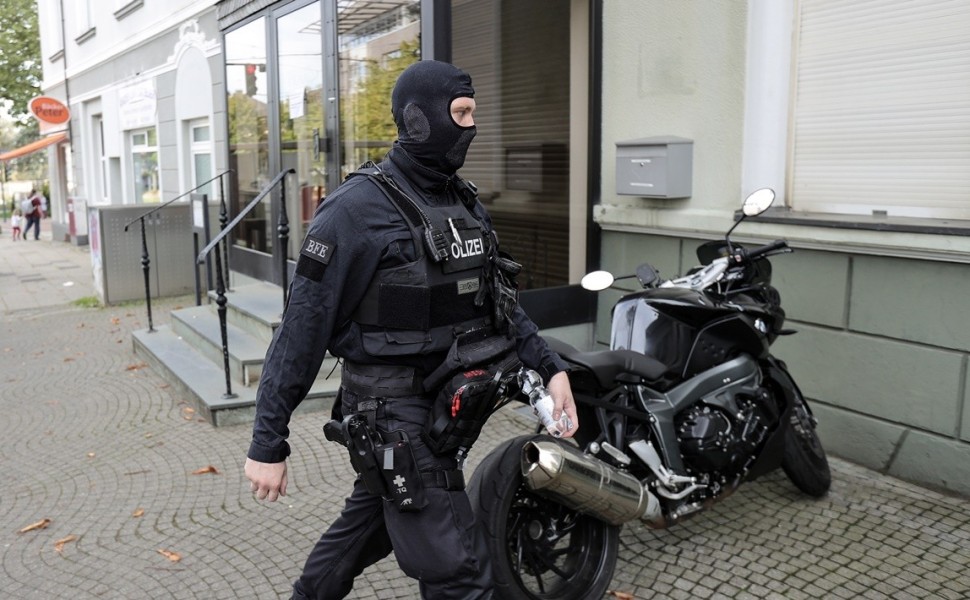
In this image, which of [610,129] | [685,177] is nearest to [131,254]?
[610,129]

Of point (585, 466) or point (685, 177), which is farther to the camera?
point (685, 177)

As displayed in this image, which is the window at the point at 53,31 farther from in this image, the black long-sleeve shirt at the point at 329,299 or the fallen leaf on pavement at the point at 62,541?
the black long-sleeve shirt at the point at 329,299

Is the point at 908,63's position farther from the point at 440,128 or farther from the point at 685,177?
the point at 440,128

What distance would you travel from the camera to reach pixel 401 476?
237 cm

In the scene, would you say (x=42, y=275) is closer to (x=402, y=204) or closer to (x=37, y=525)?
(x=37, y=525)

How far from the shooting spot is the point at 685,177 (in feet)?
18.2

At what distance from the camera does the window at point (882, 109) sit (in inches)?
172

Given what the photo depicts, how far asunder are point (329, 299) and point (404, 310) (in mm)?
212

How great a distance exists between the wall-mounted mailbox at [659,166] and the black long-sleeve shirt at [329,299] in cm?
342

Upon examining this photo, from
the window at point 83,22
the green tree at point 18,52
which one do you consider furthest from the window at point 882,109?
the green tree at point 18,52

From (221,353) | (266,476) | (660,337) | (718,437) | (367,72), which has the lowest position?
(221,353)

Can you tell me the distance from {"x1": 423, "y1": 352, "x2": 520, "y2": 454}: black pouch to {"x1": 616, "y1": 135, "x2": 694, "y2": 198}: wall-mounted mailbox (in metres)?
3.38

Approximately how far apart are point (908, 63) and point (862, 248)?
1.02m

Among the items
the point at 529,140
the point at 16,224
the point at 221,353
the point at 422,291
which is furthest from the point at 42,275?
the point at 422,291
